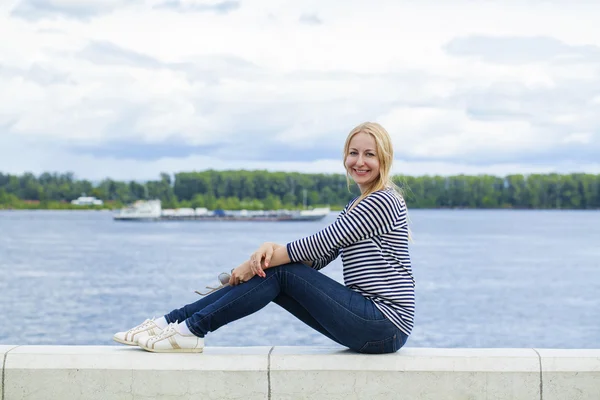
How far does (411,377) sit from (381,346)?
0.23 m

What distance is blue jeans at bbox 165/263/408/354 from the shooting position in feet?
14.7

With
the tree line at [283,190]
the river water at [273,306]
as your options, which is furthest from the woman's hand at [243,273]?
the tree line at [283,190]

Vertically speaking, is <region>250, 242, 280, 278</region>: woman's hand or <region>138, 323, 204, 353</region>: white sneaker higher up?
<region>250, 242, 280, 278</region>: woman's hand

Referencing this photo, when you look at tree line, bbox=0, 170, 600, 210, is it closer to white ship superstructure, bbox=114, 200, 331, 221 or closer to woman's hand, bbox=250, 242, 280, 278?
white ship superstructure, bbox=114, 200, 331, 221

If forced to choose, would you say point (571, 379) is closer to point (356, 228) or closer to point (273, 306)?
point (356, 228)

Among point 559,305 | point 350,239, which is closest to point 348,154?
point 350,239

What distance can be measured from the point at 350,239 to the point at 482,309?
88.3 ft

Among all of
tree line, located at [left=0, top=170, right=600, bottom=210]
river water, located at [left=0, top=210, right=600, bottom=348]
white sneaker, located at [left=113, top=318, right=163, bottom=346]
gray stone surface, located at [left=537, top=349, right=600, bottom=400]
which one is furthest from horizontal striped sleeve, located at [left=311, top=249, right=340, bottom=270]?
tree line, located at [left=0, top=170, right=600, bottom=210]

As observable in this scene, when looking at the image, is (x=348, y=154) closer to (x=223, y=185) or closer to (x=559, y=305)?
(x=559, y=305)

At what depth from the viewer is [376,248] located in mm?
4520

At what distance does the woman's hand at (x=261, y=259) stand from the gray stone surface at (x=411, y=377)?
46cm

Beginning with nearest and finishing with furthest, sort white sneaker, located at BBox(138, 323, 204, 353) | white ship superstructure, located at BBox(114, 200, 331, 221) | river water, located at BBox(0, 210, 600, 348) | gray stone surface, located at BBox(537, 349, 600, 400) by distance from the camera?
gray stone surface, located at BBox(537, 349, 600, 400)
white sneaker, located at BBox(138, 323, 204, 353)
river water, located at BBox(0, 210, 600, 348)
white ship superstructure, located at BBox(114, 200, 331, 221)

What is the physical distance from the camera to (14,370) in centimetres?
447

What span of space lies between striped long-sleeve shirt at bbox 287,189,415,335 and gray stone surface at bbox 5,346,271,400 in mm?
647
